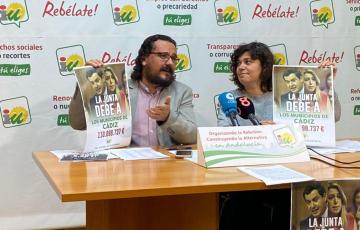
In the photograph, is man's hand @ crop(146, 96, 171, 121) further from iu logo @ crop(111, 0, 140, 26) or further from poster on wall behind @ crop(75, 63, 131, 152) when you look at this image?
iu logo @ crop(111, 0, 140, 26)

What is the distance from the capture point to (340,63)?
3.22m

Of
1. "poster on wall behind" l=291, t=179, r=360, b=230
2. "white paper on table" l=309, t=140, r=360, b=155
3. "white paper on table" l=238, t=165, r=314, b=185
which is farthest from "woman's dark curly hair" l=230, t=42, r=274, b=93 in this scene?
"poster on wall behind" l=291, t=179, r=360, b=230

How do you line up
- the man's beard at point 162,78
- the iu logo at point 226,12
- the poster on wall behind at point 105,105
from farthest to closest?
the iu logo at point 226,12 < the man's beard at point 162,78 < the poster on wall behind at point 105,105

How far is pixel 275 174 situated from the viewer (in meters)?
1.49

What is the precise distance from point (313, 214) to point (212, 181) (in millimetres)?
303

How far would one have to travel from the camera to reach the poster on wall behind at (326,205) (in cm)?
143

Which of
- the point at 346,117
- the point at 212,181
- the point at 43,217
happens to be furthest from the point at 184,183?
the point at 346,117

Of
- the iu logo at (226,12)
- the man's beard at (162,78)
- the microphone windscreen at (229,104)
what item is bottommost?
the microphone windscreen at (229,104)

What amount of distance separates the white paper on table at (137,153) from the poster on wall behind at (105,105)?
7 cm

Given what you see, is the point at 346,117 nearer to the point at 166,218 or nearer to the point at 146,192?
the point at 166,218

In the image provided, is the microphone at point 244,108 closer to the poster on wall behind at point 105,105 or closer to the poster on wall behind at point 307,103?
the poster on wall behind at point 307,103

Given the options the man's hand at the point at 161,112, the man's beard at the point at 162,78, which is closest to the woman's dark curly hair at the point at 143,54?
the man's beard at the point at 162,78

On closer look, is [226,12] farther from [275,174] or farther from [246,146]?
[275,174]

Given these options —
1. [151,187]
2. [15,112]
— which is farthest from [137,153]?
[15,112]
